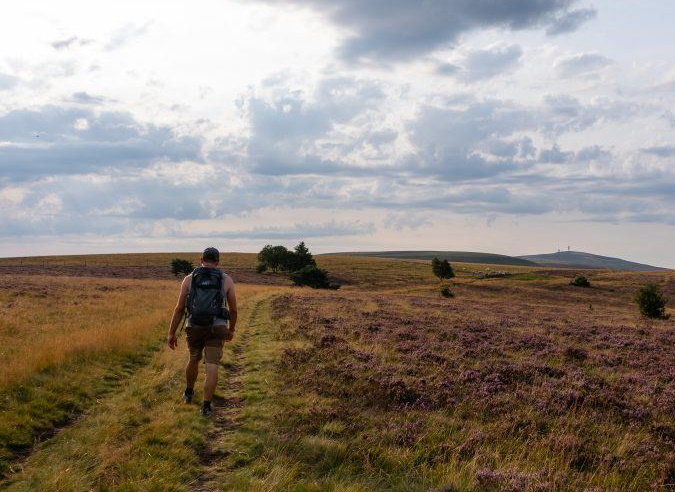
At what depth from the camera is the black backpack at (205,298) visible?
9.57 meters

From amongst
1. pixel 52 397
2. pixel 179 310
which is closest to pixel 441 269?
pixel 179 310

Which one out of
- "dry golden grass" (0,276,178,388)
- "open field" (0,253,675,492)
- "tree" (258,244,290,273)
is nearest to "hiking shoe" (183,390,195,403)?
"open field" (0,253,675,492)

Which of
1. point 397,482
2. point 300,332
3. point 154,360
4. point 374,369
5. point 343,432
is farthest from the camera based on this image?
point 300,332

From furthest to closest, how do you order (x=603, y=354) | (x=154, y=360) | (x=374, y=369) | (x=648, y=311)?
(x=648, y=311), (x=603, y=354), (x=154, y=360), (x=374, y=369)

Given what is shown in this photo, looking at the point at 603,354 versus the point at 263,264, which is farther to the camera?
the point at 263,264

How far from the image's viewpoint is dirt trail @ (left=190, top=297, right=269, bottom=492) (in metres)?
6.69

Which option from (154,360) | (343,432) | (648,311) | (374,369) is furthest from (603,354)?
(648,311)

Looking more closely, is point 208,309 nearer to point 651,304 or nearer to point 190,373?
point 190,373

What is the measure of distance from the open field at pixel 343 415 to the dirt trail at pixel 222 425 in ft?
0.12

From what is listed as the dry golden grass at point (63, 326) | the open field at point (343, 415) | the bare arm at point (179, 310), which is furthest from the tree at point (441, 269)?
the bare arm at point (179, 310)

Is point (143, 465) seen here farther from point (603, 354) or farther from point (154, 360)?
point (603, 354)

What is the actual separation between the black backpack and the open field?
1667mm

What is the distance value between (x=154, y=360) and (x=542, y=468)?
11311 millimetres

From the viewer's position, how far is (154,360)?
49.1 ft
